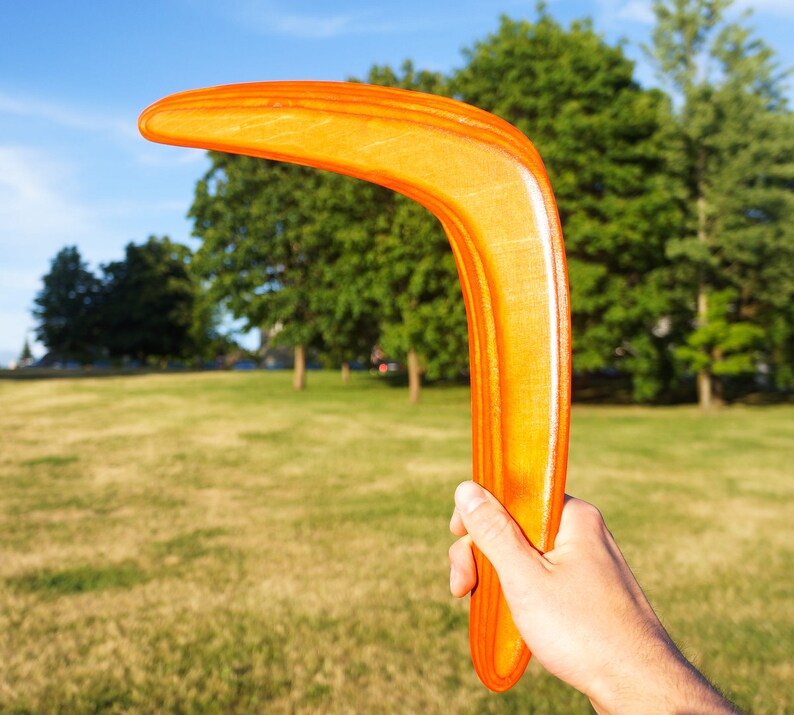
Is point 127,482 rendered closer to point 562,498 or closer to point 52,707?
point 52,707

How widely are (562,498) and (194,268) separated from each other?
31.2m

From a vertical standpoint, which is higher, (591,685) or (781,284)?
(781,284)

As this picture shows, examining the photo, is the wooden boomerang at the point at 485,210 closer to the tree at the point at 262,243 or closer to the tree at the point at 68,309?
the tree at the point at 262,243

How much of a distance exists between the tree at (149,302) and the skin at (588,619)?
57197mm

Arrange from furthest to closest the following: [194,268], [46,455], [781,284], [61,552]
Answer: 1. [194,268]
2. [781,284]
3. [46,455]
4. [61,552]

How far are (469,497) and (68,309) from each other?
209ft

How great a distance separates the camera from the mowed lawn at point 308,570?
403 centimetres

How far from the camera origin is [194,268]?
3052 centimetres

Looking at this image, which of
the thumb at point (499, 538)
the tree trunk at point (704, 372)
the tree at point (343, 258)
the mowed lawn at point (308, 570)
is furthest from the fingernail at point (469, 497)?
the tree trunk at point (704, 372)

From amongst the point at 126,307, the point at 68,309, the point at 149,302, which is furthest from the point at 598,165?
the point at 68,309

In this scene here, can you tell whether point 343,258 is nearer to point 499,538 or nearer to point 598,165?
point 598,165

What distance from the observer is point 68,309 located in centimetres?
5738

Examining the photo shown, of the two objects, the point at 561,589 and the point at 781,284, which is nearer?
the point at 561,589

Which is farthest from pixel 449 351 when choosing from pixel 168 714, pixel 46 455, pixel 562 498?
pixel 562 498
